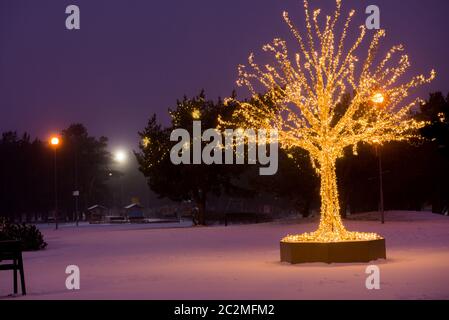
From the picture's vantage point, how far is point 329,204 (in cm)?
2125

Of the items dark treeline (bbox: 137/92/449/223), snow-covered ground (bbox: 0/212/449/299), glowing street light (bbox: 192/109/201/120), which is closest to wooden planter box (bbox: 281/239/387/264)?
snow-covered ground (bbox: 0/212/449/299)

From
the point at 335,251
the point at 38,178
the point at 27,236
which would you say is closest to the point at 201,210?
the point at 27,236

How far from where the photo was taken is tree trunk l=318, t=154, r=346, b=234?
68.5 ft

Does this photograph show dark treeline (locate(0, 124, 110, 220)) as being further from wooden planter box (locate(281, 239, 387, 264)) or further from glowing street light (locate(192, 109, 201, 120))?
wooden planter box (locate(281, 239, 387, 264))

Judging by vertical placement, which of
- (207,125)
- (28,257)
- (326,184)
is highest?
(207,125)

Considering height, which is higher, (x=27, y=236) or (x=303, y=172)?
(x=303, y=172)

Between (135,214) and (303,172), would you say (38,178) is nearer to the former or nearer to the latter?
(135,214)

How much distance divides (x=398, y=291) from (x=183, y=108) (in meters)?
44.8

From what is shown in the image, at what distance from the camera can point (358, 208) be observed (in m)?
75.6

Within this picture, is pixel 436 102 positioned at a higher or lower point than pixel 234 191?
higher

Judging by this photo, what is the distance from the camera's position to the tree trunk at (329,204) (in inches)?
822

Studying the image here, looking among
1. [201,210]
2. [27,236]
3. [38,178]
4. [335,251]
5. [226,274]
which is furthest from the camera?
[38,178]

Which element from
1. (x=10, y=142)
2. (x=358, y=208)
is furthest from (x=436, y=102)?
(x=10, y=142)
